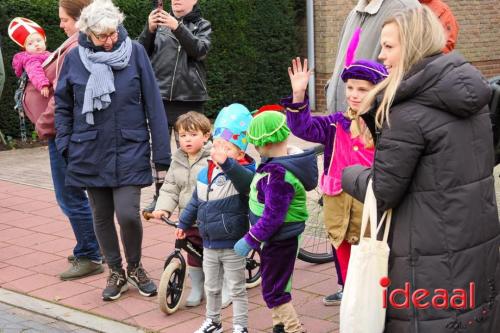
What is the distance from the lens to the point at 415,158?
12.0ft

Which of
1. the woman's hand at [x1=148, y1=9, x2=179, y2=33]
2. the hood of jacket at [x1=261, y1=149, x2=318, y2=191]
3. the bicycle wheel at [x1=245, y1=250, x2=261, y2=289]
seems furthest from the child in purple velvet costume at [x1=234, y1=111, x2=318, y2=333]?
the woman's hand at [x1=148, y1=9, x2=179, y2=33]

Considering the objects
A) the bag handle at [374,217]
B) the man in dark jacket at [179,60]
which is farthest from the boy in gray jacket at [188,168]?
the bag handle at [374,217]

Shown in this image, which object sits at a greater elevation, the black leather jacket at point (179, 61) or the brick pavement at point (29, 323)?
the black leather jacket at point (179, 61)

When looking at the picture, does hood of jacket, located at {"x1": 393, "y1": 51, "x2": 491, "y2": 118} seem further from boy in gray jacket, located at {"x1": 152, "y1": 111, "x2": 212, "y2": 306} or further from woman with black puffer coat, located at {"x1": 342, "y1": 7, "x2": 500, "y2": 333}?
boy in gray jacket, located at {"x1": 152, "y1": 111, "x2": 212, "y2": 306}

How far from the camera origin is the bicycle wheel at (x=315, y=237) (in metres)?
6.83

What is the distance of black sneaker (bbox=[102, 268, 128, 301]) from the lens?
636 cm

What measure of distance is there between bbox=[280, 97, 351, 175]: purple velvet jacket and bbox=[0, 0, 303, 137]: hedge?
27.4 feet

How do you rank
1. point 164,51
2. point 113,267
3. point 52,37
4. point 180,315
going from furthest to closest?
point 52,37 → point 164,51 → point 113,267 → point 180,315

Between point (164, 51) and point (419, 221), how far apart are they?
181 inches

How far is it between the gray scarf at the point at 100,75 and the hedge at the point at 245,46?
7020 mm

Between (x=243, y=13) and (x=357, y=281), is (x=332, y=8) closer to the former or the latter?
(x=243, y=13)

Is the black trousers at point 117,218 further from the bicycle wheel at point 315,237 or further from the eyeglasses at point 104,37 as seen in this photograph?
the bicycle wheel at point 315,237

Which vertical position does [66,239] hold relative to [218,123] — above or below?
below

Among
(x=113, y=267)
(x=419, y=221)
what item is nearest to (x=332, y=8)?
(x=113, y=267)
